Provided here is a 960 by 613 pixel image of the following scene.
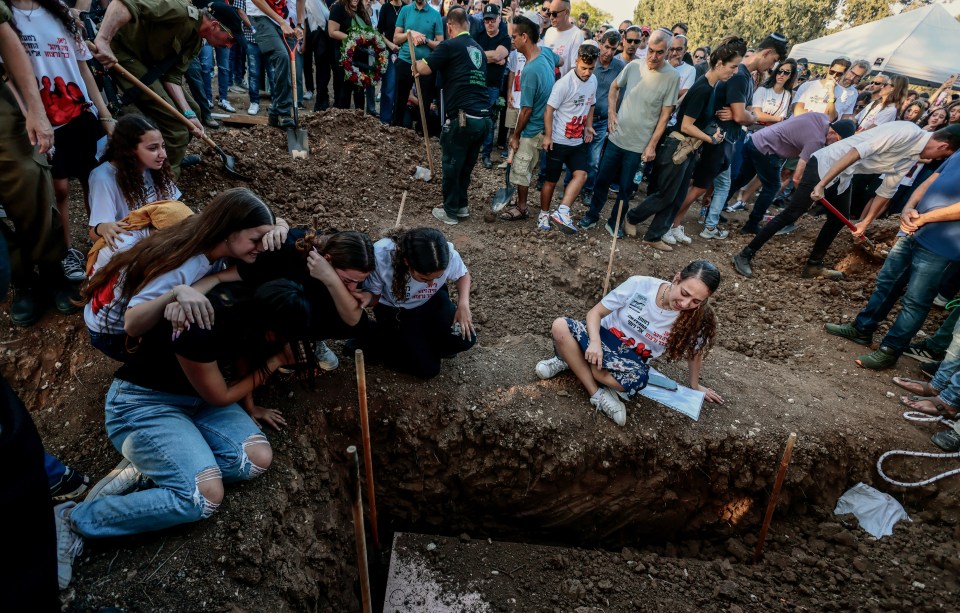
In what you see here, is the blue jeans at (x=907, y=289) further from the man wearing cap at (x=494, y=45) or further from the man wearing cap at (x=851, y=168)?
the man wearing cap at (x=494, y=45)

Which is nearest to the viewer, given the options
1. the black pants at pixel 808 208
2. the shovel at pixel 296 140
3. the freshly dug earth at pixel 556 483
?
the freshly dug earth at pixel 556 483

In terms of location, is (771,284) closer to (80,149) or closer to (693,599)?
(693,599)

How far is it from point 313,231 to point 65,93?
1.89m

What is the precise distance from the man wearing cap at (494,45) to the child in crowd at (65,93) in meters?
4.12

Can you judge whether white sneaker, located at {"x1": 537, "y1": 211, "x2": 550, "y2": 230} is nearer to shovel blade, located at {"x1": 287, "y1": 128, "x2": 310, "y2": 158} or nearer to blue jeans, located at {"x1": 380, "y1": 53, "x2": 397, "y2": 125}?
shovel blade, located at {"x1": 287, "y1": 128, "x2": 310, "y2": 158}

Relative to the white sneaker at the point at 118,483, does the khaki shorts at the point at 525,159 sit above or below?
above

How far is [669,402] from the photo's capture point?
11.6ft

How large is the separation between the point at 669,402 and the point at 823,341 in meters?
2.32

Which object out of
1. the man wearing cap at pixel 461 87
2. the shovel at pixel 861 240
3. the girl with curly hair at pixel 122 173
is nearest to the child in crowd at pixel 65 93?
the girl with curly hair at pixel 122 173

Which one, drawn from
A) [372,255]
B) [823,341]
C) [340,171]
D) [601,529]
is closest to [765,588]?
[601,529]

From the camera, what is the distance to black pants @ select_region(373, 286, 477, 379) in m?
3.26

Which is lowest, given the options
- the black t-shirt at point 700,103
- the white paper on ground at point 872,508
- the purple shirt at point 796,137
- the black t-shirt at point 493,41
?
the white paper on ground at point 872,508

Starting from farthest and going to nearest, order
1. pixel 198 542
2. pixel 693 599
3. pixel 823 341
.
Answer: pixel 823 341 < pixel 693 599 < pixel 198 542

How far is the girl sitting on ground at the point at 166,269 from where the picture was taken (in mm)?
2170
